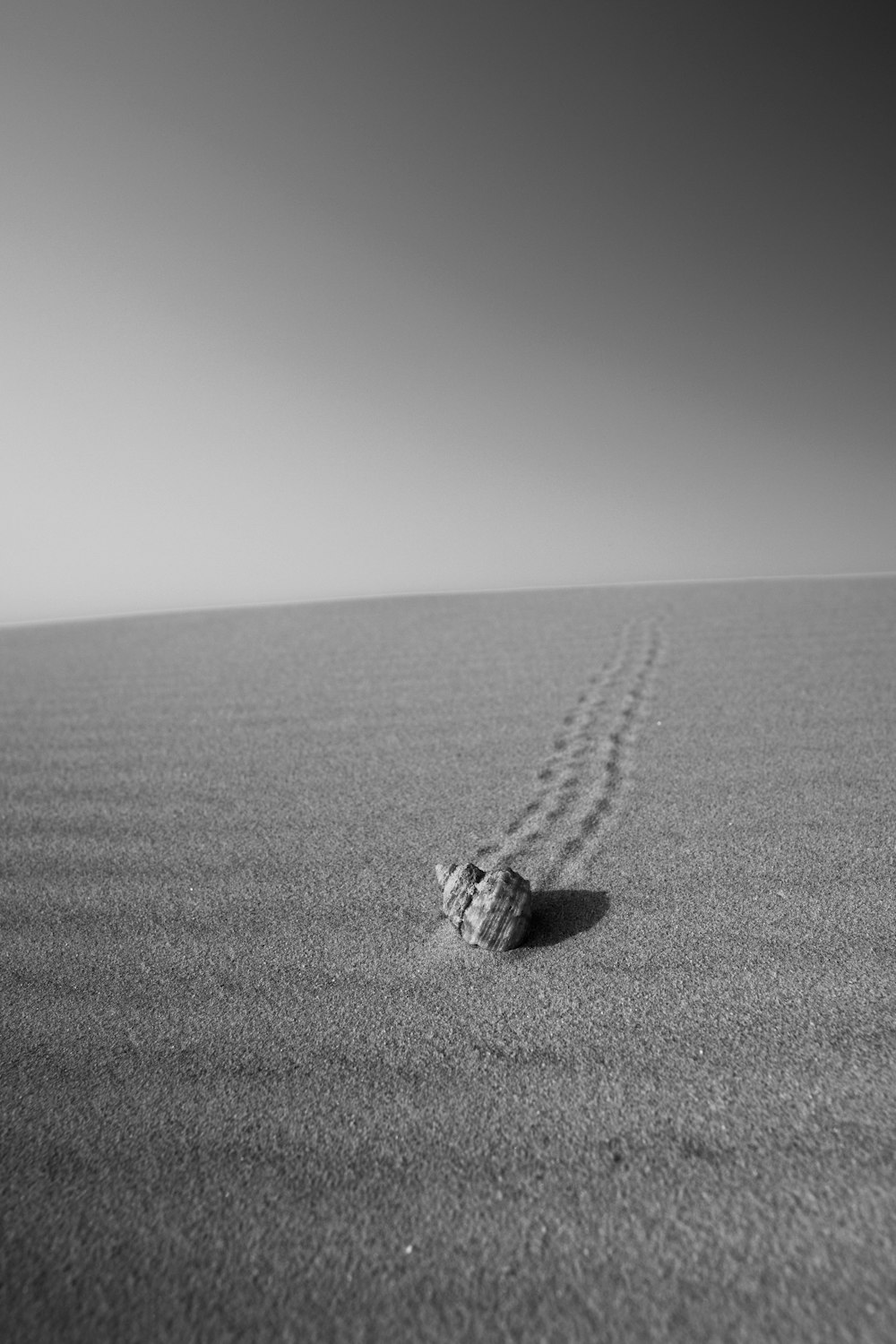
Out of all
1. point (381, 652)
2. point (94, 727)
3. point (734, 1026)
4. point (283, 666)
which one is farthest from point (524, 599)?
point (734, 1026)

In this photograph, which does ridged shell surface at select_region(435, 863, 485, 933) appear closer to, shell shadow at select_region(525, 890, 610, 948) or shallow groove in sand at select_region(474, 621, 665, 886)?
shell shadow at select_region(525, 890, 610, 948)

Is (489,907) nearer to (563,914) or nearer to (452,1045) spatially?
(563,914)

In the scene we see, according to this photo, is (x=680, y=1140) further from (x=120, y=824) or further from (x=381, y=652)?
(x=381, y=652)

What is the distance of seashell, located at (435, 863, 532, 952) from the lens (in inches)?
112

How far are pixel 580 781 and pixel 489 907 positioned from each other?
1.88 meters

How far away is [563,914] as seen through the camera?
3.10 meters

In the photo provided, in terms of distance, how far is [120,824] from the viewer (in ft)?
14.4

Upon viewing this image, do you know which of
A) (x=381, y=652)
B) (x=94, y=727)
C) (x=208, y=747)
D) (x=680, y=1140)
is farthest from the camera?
(x=381, y=652)

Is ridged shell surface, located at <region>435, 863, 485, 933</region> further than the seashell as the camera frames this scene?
Yes

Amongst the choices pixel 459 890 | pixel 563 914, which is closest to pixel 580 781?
pixel 563 914

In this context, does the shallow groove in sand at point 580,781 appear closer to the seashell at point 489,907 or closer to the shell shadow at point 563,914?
the shell shadow at point 563,914

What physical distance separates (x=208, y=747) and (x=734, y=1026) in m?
4.57

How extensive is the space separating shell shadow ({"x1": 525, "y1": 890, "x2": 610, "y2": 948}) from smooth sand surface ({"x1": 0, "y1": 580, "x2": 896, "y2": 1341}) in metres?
0.02

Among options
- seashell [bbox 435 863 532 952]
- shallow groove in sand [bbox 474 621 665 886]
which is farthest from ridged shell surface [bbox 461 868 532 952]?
shallow groove in sand [bbox 474 621 665 886]
